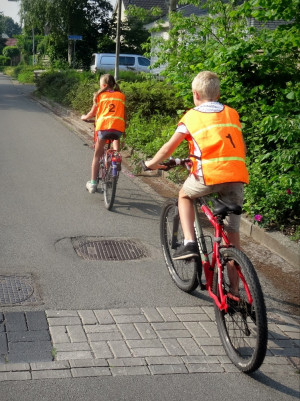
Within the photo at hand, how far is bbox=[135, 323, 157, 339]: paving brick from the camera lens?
4910 millimetres

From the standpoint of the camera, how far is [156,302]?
5.65 m

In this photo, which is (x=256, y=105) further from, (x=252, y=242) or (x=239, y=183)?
(x=239, y=183)

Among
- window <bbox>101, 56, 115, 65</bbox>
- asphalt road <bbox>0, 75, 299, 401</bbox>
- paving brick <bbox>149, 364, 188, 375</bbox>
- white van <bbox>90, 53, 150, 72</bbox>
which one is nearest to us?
asphalt road <bbox>0, 75, 299, 401</bbox>

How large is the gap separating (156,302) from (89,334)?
932 mm

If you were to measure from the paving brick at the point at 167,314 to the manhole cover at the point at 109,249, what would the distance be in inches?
58.3

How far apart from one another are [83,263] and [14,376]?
8.22 ft

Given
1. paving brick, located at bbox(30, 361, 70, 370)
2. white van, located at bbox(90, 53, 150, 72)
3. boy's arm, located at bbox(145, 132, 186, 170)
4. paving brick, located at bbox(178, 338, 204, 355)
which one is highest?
boy's arm, located at bbox(145, 132, 186, 170)

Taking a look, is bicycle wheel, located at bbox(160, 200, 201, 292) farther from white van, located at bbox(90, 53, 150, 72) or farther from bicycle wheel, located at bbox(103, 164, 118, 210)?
white van, located at bbox(90, 53, 150, 72)

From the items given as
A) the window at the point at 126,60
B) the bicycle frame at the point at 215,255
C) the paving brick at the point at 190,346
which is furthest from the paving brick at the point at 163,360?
the window at the point at 126,60

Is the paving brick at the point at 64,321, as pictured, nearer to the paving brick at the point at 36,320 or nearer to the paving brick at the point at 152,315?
the paving brick at the point at 36,320

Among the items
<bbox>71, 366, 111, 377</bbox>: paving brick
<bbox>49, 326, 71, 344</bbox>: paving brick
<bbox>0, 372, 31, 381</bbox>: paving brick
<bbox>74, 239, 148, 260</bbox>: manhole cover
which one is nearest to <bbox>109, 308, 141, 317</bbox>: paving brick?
<bbox>49, 326, 71, 344</bbox>: paving brick

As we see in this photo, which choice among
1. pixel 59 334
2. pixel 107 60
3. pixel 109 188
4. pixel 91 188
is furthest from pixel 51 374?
pixel 107 60

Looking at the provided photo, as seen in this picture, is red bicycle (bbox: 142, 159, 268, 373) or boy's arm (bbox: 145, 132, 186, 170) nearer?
red bicycle (bbox: 142, 159, 268, 373)

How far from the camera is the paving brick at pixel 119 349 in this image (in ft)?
14.9
